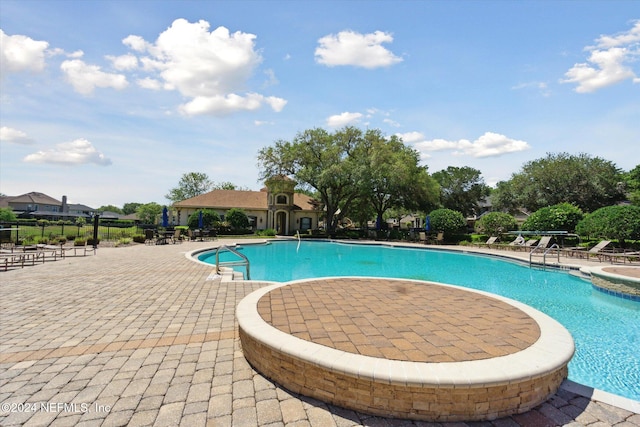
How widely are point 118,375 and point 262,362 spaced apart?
146 centimetres

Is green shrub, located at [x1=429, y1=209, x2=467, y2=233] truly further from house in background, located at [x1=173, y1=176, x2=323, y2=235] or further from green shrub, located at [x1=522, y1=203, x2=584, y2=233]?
house in background, located at [x1=173, y1=176, x2=323, y2=235]

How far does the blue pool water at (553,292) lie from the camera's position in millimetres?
4289

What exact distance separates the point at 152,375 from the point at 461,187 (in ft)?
167

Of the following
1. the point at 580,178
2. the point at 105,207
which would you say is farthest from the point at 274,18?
the point at 105,207

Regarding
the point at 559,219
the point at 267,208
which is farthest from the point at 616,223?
the point at 267,208

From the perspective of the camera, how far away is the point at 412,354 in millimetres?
2947

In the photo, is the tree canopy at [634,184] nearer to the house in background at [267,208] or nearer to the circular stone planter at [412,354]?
the house in background at [267,208]

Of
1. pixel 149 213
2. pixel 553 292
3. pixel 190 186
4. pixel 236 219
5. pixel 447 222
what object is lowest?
pixel 553 292

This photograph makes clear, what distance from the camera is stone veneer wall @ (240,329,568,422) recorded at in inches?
95.7

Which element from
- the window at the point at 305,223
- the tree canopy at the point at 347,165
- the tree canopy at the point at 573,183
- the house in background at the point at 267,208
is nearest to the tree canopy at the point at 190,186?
the house in background at the point at 267,208

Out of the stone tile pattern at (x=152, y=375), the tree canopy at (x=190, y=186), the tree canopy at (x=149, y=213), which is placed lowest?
the stone tile pattern at (x=152, y=375)

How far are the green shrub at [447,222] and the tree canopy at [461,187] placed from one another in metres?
24.0

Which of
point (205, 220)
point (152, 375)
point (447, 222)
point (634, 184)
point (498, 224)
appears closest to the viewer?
point (152, 375)

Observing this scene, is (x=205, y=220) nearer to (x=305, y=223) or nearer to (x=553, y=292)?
(x=305, y=223)
